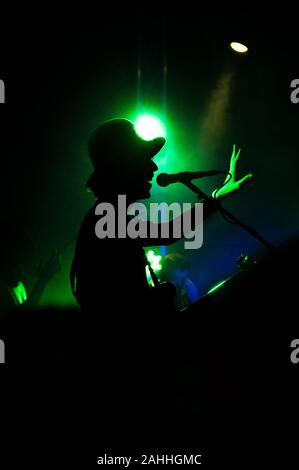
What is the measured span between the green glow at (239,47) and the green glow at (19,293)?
177 inches

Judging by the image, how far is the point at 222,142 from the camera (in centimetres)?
674

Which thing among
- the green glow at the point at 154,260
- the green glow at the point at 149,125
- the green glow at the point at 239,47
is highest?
the green glow at the point at 239,47

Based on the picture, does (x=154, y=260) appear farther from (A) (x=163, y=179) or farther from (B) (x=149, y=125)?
(A) (x=163, y=179)

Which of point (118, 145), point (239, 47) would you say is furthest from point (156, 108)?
point (118, 145)

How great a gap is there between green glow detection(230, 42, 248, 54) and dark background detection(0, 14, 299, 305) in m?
0.09

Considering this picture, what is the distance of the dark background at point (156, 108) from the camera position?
5.39 metres

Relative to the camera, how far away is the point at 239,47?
18.4 ft

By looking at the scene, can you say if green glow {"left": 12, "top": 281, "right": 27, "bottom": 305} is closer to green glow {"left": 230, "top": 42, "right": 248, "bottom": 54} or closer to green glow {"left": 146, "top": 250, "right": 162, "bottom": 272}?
green glow {"left": 146, "top": 250, "right": 162, "bottom": 272}

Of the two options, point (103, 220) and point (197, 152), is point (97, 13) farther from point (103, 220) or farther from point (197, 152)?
point (103, 220)

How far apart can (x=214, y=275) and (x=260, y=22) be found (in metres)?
4.26

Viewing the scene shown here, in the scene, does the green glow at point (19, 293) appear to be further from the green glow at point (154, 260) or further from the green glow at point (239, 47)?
the green glow at point (239, 47)

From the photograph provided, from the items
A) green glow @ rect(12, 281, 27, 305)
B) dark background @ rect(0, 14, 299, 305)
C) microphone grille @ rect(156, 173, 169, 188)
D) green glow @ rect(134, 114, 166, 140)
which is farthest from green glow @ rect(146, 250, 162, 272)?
microphone grille @ rect(156, 173, 169, 188)

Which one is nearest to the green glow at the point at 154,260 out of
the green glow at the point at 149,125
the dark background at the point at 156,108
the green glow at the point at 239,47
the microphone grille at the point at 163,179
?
the dark background at the point at 156,108

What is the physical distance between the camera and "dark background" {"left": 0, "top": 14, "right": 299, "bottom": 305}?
5.39 meters
